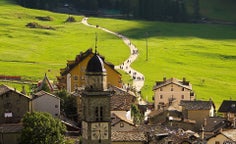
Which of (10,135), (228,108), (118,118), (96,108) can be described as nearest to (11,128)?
(10,135)

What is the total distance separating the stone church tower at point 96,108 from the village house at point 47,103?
29.7 metres

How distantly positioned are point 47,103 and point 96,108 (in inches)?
1222

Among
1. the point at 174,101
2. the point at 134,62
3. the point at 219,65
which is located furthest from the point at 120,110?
the point at 219,65

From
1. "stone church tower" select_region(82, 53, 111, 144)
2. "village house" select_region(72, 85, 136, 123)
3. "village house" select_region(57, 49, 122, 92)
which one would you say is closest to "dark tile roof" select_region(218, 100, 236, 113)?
"village house" select_region(57, 49, 122, 92)

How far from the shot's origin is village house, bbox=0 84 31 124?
9250 centimetres

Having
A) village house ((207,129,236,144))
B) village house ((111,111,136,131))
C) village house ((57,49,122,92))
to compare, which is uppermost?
village house ((57,49,122,92))

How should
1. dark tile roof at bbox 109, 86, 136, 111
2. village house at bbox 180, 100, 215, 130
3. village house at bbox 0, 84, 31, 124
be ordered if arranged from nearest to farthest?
village house at bbox 0, 84, 31, 124 < dark tile roof at bbox 109, 86, 136, 111 < village house at bbox 180, 100, 215, 130

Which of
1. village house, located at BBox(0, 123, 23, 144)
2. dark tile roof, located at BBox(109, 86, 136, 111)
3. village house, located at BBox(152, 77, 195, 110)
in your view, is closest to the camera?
village house, located at BBox(0, 123, 23, 144)

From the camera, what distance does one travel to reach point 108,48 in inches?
7830

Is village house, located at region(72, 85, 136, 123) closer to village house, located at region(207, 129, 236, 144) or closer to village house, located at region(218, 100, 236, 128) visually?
village house, located at region(207, 129, 236, 144)

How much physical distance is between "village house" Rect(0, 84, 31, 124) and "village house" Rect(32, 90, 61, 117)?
2.74 m

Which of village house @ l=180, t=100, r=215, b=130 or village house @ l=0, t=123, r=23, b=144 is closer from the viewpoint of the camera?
village house @ l=0, t=123, r=23, b=144

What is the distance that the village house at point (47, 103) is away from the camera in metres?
96.1

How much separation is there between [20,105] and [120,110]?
46.6 ft
